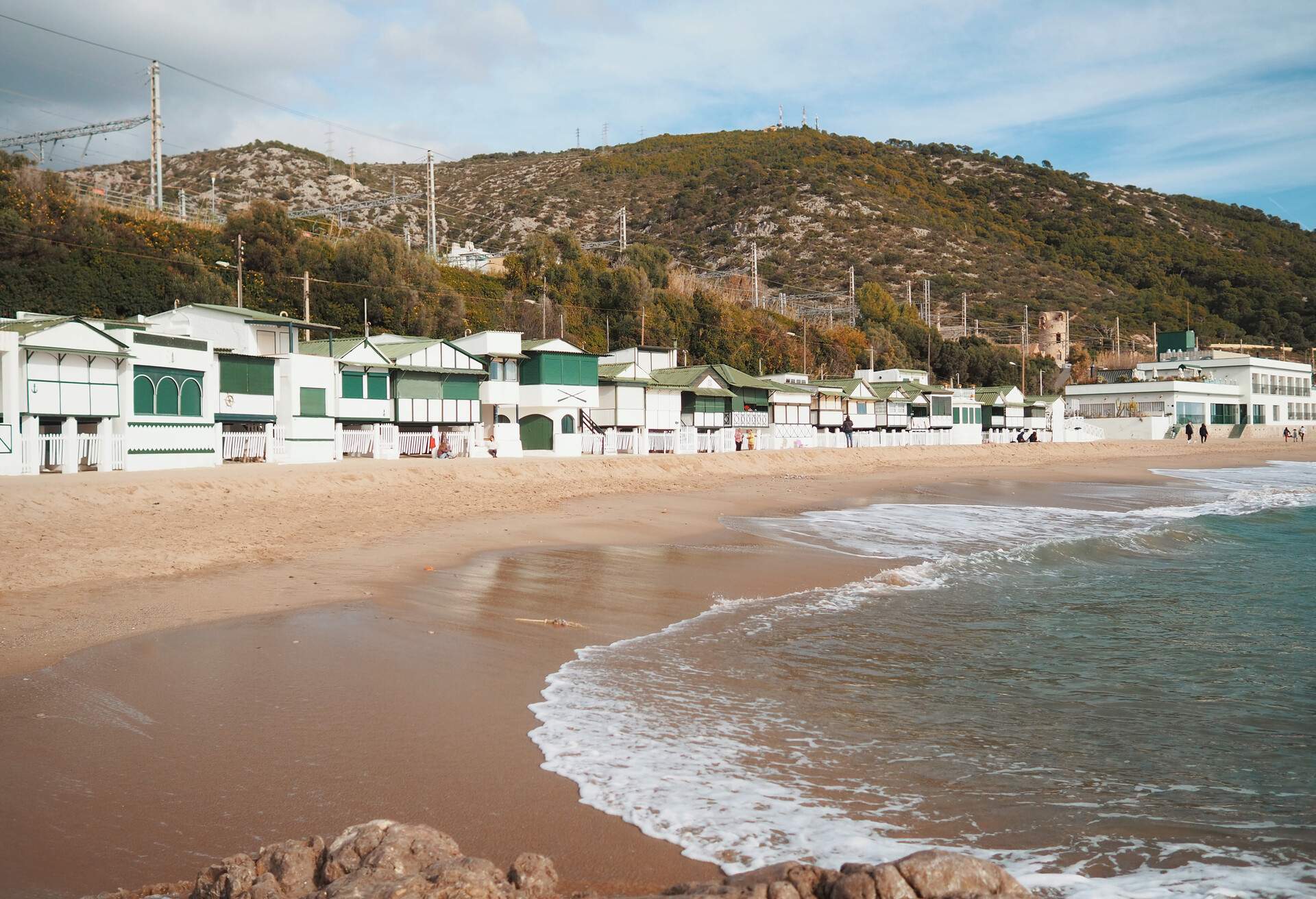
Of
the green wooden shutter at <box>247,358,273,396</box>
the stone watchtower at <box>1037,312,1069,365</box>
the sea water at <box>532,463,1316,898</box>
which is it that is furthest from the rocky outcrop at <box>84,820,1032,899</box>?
the stone watchtower at <box>1037,312,1069,365</box>

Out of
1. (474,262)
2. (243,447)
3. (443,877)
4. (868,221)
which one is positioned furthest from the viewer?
A: (868,221)

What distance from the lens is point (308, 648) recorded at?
29.1 feet

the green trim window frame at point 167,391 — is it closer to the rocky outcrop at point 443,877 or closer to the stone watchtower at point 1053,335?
the rocky outcrop at point 443,877

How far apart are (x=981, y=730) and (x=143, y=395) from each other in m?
25.0

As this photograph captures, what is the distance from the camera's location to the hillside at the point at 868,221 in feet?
379

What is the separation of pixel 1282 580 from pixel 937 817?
44.7 feet

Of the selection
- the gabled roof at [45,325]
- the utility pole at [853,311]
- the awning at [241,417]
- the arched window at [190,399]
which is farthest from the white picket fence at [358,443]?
the utility pole at [853,311]

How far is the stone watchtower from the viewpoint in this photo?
347ft

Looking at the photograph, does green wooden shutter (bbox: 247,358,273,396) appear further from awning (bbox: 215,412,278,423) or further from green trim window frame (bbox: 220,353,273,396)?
awning (bbox: 215,412,278,423)

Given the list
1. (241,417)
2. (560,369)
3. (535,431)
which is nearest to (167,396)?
(241,417)

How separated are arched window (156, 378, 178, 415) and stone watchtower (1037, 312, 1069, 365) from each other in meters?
97.8

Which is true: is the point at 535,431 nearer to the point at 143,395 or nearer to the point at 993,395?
the point at 143,395

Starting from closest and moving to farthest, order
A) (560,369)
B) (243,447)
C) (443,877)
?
(443,877) → (243,447) → (560,369)

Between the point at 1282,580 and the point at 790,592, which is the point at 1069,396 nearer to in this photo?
the point at 1282,580
